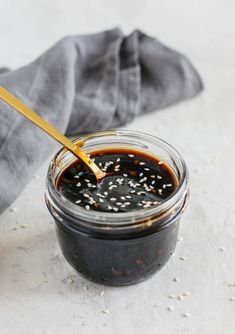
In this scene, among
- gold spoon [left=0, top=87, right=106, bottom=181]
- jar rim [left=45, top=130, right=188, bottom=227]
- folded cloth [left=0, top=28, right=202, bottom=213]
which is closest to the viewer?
jar rim [left=45, top=130, right=188, bottom=227]

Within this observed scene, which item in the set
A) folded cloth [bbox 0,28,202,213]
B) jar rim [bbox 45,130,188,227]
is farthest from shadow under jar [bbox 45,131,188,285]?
folded cloth [bbox 0,28,202,213]

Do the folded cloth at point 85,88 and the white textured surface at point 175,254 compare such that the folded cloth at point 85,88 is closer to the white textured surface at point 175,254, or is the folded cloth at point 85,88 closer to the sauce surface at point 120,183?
the white textured surface at point 175,254

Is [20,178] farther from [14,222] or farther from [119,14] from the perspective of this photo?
[119,14]

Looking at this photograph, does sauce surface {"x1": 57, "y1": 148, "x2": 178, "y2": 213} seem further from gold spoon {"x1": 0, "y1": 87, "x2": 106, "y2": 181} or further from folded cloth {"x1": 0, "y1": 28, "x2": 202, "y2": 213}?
folded cloth {"x1": 0, "y1": 28, "x2": 202, "y2": 213}

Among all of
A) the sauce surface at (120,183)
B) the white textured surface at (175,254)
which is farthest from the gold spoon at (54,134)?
the white textured surface at (175,254)

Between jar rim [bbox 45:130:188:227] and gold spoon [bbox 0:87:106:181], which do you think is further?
gold spoon [bbox 0:87:106:181]

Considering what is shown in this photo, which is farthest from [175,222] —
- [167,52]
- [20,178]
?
[167,52]
